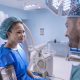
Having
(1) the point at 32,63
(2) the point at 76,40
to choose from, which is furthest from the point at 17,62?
(2) the point at 76,40

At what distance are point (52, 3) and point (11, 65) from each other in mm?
677

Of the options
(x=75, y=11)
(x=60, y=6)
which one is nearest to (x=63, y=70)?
(x=60, y=6)

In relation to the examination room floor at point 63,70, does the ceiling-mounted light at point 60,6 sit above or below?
above

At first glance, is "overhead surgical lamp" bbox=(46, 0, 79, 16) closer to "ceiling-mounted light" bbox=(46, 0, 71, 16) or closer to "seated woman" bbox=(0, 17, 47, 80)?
"ceiling-mounted light" bbox=(46, 0, 71, 16)

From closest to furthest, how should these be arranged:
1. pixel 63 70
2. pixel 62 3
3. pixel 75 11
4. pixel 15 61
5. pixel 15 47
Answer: pixel 75 11 → pixel 62 3 → pixel 15 61 → pixel 15 47 → pixel 63 70

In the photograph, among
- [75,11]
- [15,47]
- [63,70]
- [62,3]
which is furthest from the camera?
[63,70]

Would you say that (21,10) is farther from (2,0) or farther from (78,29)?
(78,29)

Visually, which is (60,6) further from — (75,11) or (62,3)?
(75,11)

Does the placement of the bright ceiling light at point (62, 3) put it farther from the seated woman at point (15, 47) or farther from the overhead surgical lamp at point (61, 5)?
→ the seated woman at point (15, 47)

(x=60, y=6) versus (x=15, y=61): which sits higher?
(x=60, y=6)

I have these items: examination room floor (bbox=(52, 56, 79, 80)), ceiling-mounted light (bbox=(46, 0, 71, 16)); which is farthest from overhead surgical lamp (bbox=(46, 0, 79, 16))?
examination room floor (bbox=(52, 56, 79, 80))

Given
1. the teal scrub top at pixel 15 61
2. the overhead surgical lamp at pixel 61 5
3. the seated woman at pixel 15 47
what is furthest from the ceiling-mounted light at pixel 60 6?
the teal scrub top at pixel 15 61

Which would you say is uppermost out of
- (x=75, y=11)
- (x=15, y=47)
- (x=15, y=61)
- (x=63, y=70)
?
(x=75, y=11)

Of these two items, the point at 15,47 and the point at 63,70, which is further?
the point at 63,70
